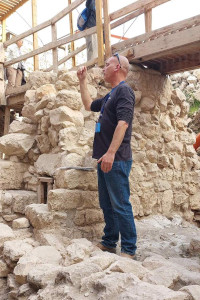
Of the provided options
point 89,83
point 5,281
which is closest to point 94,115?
point 89,83

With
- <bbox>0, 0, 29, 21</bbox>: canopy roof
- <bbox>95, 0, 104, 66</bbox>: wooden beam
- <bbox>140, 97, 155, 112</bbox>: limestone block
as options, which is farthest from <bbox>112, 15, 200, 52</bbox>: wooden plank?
<bbox>0, 0, 29, 21</bbox>: canopy roof

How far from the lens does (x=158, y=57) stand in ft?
13.8

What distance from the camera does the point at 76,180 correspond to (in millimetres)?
3238

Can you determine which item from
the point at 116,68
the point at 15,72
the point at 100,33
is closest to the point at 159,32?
the point at 100,33

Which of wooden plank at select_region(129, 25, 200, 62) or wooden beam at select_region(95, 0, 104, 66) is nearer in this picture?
wooden plank at select_region(129, 25, 200, 62)

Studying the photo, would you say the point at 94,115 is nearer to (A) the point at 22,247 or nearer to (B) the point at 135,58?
(B) the point at 135,58

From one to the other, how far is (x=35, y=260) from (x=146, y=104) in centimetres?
272

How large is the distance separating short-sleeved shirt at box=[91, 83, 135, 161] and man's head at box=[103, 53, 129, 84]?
0.16m

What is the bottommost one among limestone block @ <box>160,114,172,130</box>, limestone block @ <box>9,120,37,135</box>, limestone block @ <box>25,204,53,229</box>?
limestone block @ <box>25,204,53,229</box>

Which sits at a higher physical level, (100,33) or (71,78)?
(100,33)

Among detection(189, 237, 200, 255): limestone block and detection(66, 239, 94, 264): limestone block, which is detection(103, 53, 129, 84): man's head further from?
detection(189, 237, 200, 255): limestone block

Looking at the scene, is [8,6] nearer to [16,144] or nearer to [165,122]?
[16,144]

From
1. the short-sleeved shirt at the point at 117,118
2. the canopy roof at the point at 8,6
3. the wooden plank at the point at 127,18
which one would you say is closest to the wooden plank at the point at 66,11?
the wooden plank at the point at 127,18

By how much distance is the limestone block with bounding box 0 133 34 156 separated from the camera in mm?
3990
